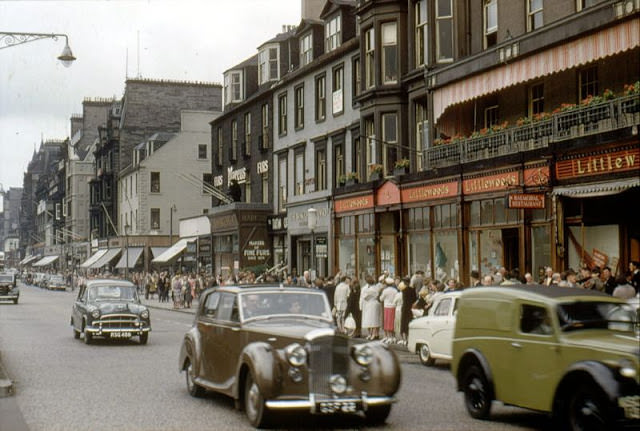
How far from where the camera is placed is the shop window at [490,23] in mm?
28284

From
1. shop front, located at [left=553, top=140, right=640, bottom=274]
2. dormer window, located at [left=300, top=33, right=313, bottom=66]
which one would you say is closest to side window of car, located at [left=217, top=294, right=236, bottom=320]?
shop front, located at [left=553, top=140, right=640, bottom=274]

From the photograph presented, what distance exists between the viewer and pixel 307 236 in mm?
43188

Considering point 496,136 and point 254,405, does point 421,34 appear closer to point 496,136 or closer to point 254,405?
point 496,136

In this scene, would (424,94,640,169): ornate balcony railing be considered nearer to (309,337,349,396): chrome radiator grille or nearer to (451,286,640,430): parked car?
(451,286,640,430): parked car

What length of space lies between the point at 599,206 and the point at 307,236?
21.3 meters

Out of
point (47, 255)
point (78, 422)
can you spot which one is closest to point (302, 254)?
point (78, 422)

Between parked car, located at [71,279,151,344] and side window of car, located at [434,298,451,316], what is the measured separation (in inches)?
318

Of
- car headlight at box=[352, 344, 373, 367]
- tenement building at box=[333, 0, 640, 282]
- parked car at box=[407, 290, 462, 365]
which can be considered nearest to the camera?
car headlight at box=[352, 344, 373, 367]

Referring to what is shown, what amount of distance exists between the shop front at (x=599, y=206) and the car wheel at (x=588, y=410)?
12184 mm

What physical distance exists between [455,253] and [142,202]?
51.8 metres

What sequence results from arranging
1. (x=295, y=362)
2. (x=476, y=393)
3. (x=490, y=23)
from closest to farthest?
(x=295, y=362) → (x=476, y=393) → (x=490, y=23)

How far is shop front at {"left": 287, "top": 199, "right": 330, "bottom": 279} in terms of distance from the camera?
40125 millimetres

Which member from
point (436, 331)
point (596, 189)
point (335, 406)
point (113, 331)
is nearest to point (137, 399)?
point (335, 406)

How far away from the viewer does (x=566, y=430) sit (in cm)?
1000
